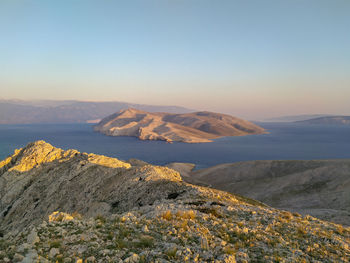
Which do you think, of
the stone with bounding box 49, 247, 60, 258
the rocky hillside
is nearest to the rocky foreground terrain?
the stone with bounding box 49, 247, 60, 258

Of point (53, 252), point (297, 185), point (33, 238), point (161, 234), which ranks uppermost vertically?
point (53, 252)

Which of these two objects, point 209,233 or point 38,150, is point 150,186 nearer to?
point 209,233

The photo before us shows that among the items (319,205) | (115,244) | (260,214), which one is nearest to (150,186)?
(260,214)

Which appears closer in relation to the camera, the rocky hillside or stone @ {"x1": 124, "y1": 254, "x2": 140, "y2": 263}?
stone @ {"x1": 124, "y1": 254, "x2": 140, "y2": 263}

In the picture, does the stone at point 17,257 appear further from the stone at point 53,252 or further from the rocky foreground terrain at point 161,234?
the stone at point 53,252

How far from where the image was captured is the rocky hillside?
46038 millimetres

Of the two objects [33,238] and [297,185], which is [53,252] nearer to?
[33,238]

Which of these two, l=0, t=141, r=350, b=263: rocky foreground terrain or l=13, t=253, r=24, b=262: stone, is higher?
l=13, t=253, r=24, b=262: stone

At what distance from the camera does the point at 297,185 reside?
212ft

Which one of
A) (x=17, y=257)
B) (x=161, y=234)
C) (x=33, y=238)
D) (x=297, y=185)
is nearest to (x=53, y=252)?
(x=17, y=257)

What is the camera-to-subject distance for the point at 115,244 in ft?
29.9

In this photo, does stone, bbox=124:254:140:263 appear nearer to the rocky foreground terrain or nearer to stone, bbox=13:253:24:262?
the rocky foreground terrain

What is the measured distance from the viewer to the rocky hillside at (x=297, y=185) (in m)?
46.0

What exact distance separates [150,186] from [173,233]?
16.4 m
